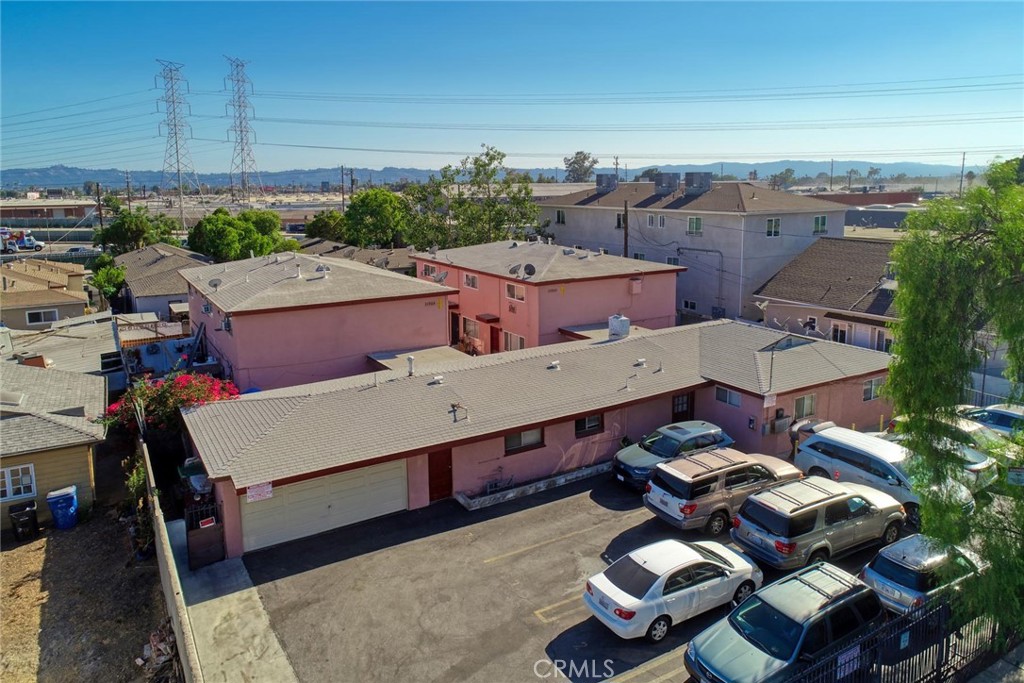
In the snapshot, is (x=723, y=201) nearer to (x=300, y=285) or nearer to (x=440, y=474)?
(x=300, y=285)

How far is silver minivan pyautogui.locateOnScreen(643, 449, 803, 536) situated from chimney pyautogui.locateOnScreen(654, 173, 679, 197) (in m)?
34.5

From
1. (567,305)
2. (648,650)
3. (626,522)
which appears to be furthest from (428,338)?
(648,650)

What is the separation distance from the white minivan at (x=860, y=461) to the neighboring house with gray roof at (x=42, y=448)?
20960mm

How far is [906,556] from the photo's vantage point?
13.7 meters

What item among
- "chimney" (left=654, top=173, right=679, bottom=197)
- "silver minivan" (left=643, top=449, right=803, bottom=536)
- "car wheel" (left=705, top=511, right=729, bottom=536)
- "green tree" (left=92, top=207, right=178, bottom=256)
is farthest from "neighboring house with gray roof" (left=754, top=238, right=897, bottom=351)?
"green tree" (left=92, top=207, right=178, bottom=256)

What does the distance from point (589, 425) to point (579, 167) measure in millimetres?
171183

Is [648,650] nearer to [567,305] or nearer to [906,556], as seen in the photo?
[906,556]

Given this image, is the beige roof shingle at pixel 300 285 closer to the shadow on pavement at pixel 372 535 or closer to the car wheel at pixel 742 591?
the shadow on pavement at pixel 372 535

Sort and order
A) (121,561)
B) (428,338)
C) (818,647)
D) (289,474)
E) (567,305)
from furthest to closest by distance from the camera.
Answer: (567,305)
(428,338)
(121,561)
(289,474)
(818,647)

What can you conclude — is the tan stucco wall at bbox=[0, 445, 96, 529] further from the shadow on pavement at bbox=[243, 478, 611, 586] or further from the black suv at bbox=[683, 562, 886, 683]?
the black suv at bbox=[683, 562, 886, 683]

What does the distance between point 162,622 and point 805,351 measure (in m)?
21.2

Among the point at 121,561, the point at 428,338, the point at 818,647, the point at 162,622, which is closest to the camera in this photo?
the point at 818,647

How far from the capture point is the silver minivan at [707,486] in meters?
17.0

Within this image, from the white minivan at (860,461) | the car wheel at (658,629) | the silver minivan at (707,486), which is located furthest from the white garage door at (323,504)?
the white minivan at (860,461)
